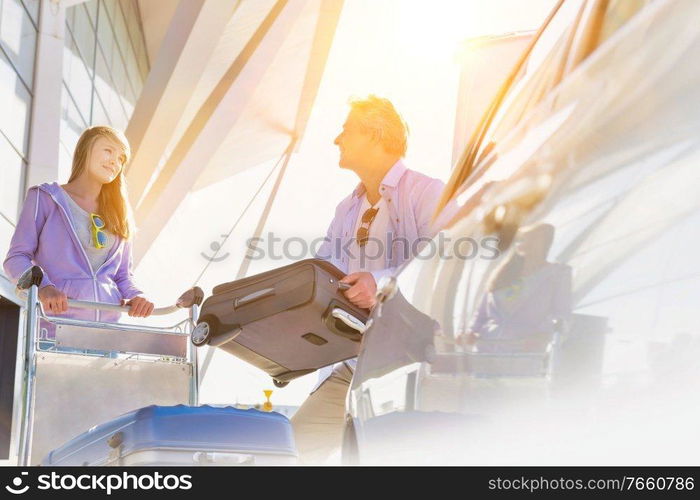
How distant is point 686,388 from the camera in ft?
1.87

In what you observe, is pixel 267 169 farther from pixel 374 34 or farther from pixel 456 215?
pixel 456 215

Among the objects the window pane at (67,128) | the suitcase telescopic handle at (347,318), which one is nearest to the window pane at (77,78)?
the window pane at (67,128)

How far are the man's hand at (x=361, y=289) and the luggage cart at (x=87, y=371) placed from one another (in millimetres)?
1180

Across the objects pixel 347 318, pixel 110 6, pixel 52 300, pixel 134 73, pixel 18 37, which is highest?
pixel 134 73

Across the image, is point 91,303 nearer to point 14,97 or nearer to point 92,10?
point 14,97

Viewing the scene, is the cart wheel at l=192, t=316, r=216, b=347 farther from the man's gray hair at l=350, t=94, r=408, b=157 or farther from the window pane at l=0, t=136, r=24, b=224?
the window pane at l=0, t=136, r=24, b=224

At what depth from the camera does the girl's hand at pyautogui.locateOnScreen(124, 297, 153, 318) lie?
282cm

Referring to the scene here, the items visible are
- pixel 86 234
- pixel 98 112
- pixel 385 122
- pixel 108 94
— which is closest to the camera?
pixel 385 122

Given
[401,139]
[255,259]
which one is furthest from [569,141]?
[255,259]

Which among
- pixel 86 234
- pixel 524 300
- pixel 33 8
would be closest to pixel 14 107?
pixel 33 8

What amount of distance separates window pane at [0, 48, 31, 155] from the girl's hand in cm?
597

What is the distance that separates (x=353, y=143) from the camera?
2484mm

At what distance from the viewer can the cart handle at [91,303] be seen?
2.49m

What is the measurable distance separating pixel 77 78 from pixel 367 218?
32.8ft
